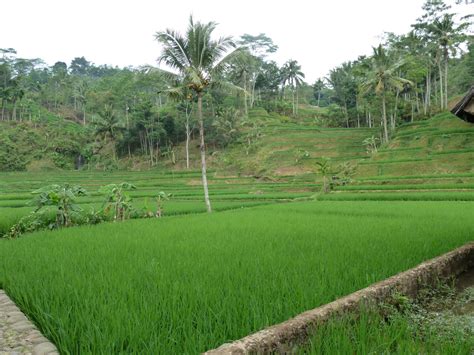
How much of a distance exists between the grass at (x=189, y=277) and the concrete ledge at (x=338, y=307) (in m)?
0.24

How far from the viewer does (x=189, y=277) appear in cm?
389

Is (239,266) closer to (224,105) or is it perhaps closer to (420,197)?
(420,197)

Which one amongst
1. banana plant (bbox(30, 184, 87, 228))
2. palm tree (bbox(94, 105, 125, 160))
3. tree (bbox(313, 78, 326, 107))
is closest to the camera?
banana plant (bbox(30, 184, 87, 228))

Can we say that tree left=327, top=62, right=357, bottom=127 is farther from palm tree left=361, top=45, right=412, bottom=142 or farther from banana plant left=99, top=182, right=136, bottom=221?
banana plant left=99, top=182, right=136, bottom=221

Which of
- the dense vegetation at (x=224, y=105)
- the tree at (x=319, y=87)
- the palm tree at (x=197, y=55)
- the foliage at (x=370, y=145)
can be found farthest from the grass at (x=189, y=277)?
the tree at (x=319, y=87)

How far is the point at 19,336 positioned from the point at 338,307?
257 centimetres

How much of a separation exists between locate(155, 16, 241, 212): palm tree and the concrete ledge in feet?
32.6

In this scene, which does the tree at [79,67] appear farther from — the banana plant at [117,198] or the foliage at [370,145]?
the banana plant at [117,198]

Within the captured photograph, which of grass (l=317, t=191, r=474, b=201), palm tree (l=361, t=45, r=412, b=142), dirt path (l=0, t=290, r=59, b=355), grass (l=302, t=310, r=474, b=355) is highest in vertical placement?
palm tree (l=361, t=45, r=412, b=142)

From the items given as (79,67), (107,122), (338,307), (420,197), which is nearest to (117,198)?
(338,307)

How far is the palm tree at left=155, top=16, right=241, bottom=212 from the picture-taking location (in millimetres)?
13805

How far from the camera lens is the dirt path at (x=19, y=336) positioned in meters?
2.55

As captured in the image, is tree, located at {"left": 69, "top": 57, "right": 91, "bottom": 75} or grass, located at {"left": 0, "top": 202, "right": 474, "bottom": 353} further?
tree, located at {"left": 69, "top": 57, "right": 91, "bottom": 75}

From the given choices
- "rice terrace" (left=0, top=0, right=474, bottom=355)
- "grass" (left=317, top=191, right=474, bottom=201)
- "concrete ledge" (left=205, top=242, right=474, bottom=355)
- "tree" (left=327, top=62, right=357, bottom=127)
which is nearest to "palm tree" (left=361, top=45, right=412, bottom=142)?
"rice terrace" (left=0, top=0, right=474, bottom=355)
